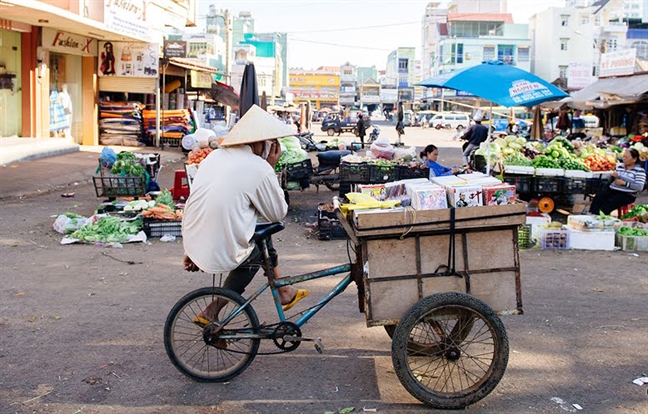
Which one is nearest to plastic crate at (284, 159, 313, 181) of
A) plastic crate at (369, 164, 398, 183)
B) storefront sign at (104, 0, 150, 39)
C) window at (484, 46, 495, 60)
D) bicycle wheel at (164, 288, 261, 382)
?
plastic crate at (369, 164, 398, 183)

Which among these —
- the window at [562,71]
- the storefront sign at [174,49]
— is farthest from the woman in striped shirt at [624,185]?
the window at [562,71]

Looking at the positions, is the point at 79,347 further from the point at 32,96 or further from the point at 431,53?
the point at 431,53

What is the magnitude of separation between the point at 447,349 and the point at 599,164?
29.0ft

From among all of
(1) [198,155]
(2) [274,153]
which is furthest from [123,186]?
(2) [274,153]

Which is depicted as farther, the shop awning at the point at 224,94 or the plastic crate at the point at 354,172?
the shop awning at the point at 224,94

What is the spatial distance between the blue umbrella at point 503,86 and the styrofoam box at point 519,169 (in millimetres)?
1545

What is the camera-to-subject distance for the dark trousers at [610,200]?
11.3 m

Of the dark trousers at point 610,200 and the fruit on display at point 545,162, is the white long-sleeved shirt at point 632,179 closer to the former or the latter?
the dark trousers at point 610,200

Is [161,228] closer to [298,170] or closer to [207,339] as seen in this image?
[298,170]

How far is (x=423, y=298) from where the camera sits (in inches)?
173

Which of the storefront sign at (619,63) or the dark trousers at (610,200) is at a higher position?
the storefront sign at (619,63)

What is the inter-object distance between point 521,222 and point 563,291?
3.28 metres

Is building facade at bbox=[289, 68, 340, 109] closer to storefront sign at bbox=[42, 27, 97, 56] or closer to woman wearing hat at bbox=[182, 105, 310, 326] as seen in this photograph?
storefront sign at bbox=[42, 27, 97, 56]

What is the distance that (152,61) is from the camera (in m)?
24.2
